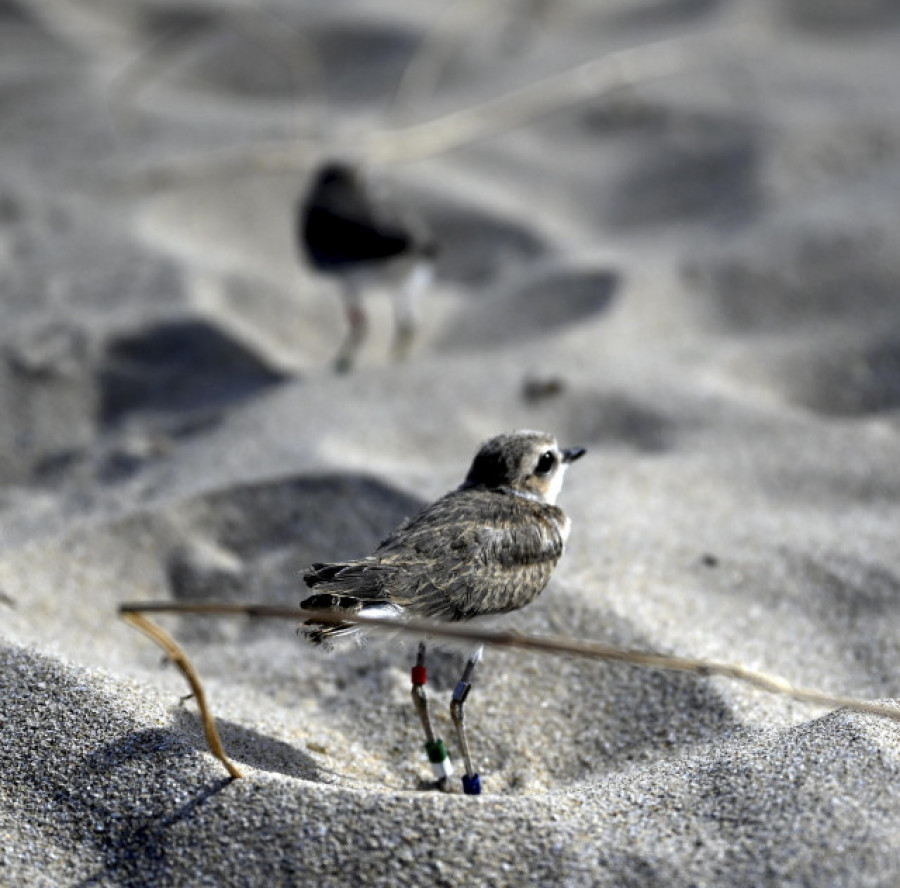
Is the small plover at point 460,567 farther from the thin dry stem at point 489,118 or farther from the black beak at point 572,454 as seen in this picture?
the thin dry stem at point 489,118

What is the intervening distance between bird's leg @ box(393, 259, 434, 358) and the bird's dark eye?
2.20 meters

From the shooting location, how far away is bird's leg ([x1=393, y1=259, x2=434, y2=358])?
5391 mm

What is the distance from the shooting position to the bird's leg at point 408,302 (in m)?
5.39

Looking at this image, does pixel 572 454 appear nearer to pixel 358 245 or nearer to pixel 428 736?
pixel 428 736

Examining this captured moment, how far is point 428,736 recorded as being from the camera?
2.77 m

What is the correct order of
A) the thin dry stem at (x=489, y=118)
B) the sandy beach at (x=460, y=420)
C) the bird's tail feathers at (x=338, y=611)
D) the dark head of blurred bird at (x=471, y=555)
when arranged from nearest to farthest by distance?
the sandy beach at (x=460, y=420), the bird's tail feathers at (x=338, y=611), the dark head of blurred bird at (x=471, y=555), the thin dry stem at (x=489, y=118)

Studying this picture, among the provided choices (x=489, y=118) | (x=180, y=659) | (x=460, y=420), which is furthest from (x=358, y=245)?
(x=180, y=659)

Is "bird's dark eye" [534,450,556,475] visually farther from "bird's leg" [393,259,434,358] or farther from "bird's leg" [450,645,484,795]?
"bird's leg" [393,259,434,358]

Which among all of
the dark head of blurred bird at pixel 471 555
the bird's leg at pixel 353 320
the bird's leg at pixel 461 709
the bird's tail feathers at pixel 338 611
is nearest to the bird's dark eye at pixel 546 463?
the dark head of blurred bird at pixel 471 555

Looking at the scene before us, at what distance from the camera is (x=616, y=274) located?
5.62 m

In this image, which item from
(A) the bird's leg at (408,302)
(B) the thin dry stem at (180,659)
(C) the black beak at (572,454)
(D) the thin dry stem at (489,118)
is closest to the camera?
(B) the thin dry stem at (180,659)

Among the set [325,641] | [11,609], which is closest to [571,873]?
[325,641]

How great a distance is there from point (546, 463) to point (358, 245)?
92.8 inches

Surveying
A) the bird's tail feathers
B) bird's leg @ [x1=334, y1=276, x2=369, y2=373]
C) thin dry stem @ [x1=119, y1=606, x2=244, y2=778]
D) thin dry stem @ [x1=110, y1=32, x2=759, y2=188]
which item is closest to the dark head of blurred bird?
the bird's tail feathers
